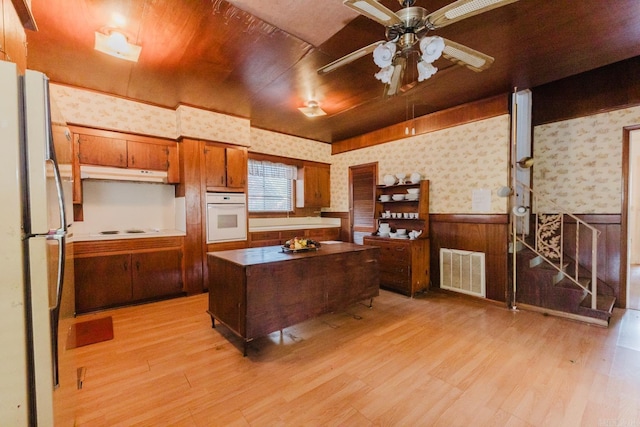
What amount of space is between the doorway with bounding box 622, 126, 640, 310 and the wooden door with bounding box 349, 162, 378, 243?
10.4 feet

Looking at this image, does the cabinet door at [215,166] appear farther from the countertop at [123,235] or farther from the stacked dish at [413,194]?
the stacked dish at [413,194]

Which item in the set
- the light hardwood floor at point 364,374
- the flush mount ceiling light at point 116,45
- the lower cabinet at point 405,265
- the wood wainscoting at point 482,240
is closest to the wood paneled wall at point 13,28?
the flush mount ceiling light at point 116,45

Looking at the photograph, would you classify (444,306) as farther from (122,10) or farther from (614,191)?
(122,10)

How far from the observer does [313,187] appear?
5.77 metres

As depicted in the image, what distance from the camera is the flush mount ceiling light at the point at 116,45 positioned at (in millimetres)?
2275

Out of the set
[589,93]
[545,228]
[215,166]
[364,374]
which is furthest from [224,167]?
[589,93]

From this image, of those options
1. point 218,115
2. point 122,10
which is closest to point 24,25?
point 122,10

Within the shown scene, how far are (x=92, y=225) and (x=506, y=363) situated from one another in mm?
4942

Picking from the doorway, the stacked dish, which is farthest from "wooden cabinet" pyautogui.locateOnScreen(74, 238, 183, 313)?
the doorway

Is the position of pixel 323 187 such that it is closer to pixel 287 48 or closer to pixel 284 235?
pixel 284 235

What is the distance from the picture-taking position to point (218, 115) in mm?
4180

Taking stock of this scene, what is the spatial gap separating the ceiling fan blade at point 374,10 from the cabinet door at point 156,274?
3.63 meters

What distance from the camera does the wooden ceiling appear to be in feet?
6.61

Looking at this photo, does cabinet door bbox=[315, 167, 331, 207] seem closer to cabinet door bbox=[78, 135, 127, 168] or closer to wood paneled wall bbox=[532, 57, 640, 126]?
cabinet door bbox=[78, 135, 127, 168]
